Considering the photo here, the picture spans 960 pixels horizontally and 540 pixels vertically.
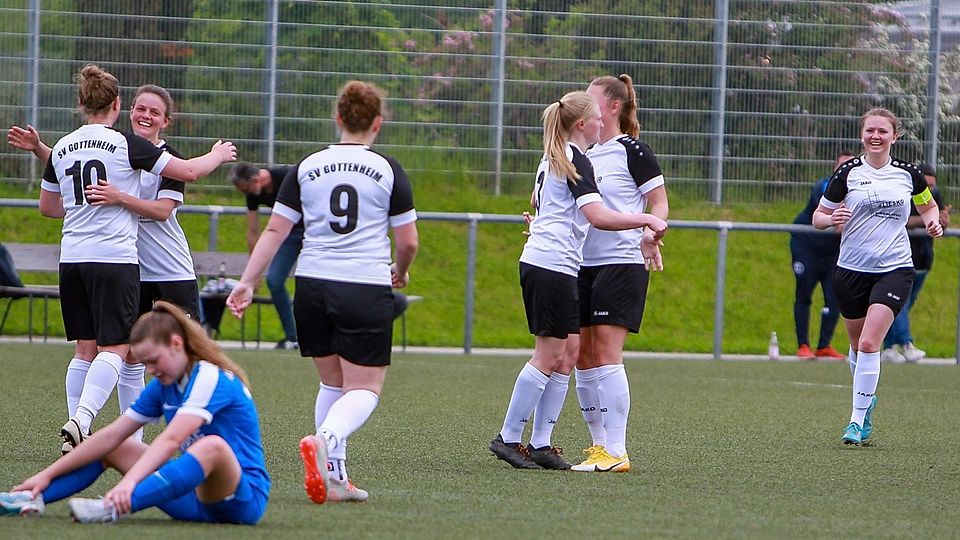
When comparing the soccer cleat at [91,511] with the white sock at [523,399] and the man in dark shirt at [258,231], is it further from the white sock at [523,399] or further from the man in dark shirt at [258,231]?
the man in dark shirt at [258,231]

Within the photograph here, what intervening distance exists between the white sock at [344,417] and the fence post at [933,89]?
14231 mm

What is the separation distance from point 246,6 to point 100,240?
37.8 ft

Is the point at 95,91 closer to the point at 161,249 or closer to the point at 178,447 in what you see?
the point at 161,249

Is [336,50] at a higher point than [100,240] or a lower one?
higher

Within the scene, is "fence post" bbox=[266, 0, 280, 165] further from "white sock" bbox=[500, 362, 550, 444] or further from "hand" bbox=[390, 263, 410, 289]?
"hand" bbox=[390, 263, 410, 289]

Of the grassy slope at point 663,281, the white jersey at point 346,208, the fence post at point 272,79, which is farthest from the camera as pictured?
the fence post at point 272,79

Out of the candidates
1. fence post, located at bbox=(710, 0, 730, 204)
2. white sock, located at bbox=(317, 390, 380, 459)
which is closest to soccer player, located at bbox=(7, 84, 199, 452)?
white sock, located at bbox=(317, 390, 380, 459)

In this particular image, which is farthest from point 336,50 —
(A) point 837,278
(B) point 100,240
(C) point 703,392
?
(B) point 100,240

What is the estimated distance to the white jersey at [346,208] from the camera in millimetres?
5836

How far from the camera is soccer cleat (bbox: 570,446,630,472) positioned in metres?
7.28

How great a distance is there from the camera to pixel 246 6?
59.9 ft

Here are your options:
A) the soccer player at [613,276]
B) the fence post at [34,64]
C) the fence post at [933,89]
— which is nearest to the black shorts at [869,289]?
the soccer player at [613,276]

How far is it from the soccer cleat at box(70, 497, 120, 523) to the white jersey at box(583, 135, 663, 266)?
3070mm

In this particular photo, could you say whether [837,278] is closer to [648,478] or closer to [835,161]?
[648,478]
